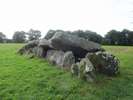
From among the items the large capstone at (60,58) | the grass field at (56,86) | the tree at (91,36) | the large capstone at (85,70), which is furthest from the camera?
the tree at (91,36)

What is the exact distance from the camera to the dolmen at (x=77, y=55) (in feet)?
38.9

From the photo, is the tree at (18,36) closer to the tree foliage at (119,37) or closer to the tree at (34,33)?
the tree at (34,33)

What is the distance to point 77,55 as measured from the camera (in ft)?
51.6

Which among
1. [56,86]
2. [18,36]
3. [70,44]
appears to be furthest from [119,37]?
[56,86]

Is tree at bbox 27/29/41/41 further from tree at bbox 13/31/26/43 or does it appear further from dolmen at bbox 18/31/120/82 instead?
dolmen at bbox 18/31/120/82

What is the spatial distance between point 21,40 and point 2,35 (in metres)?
5.56

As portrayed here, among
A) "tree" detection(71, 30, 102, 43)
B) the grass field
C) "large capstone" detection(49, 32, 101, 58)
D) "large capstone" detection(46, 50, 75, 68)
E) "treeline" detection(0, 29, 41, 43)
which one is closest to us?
the grass field

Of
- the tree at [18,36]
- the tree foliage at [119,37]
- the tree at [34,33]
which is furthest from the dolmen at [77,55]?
the tree at [34,33]

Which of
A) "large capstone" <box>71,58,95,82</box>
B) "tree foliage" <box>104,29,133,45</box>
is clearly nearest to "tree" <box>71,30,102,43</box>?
"tree foliage" <box>104,29,133,45</box>

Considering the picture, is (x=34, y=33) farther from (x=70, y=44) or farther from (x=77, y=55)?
(x=70, y=44)

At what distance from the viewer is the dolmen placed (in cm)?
1186

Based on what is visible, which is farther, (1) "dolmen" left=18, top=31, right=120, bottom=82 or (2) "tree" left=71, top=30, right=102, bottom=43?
(2) "tree" left=71, top=30, right=102, bottom=43

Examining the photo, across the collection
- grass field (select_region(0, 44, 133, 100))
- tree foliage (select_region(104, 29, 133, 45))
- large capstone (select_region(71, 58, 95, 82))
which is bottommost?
grass field (select_region(0, 44, 133, 100))

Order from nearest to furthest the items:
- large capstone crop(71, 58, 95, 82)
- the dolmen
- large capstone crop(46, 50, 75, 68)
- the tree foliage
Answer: large capstone crop(71, 58, 95, 82) → the dolmen → large capstone crop(46, 50, 75, 68) → the tree foliage
